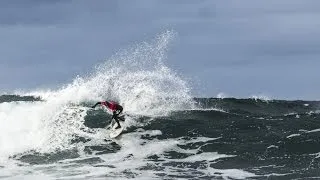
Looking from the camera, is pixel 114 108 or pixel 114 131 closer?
pixel 114 108

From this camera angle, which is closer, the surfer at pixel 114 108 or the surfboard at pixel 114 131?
the surfer at pixel 114 108

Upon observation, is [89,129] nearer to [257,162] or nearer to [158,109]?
[158,109]

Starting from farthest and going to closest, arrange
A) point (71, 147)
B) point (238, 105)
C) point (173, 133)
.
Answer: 1. point (238, 105)
2. point (173, 133)
3. point (71, 147)

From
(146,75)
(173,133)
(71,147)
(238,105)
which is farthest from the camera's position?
(238,105)

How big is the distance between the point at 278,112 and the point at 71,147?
14.6 m

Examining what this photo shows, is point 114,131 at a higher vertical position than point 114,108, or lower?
lower

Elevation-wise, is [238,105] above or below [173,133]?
above

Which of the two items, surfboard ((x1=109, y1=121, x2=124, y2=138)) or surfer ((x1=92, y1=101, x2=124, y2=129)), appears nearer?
surfer ((x1=92, y1=101, x2=124, y2=129))

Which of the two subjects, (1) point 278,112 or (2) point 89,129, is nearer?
(2) point 89,129

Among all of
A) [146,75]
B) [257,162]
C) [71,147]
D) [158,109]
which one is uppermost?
[146,75]

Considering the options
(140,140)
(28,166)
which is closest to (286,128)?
(140,140)

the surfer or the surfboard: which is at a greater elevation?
the surfer

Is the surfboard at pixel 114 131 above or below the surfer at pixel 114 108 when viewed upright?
below

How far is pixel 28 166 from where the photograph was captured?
18391 millimetres
